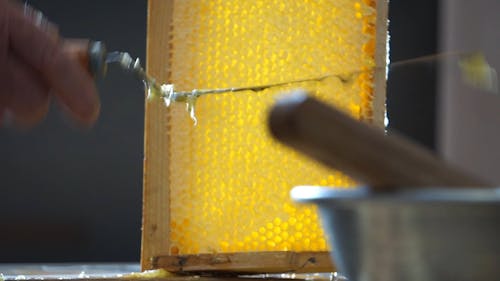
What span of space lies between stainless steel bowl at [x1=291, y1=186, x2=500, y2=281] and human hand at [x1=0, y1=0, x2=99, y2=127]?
250 millimetres

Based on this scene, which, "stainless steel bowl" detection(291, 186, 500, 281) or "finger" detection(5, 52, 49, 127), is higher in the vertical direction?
"finger" detection(5, 52, 49, 127)

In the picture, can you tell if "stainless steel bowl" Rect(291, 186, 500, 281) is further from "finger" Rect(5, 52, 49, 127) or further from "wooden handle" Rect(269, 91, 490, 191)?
"finger" Rect(5, 52, 49, 127)

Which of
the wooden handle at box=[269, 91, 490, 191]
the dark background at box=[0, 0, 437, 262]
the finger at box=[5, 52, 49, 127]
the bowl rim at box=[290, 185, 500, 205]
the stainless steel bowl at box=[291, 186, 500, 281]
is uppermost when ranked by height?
the dark background at box=[0, 0, 437, 262]

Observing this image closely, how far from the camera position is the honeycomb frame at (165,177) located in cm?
98

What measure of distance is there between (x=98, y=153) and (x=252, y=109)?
1.81m

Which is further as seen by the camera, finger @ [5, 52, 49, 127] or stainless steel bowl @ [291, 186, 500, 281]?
finger @ [5, 52, 49, 127]

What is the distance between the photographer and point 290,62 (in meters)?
1.04

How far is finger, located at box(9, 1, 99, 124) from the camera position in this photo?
671mm

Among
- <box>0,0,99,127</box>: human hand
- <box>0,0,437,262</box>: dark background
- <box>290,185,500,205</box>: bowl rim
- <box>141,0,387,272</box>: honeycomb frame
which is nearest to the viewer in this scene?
<box>290,185,500,205</box>: bowl rim

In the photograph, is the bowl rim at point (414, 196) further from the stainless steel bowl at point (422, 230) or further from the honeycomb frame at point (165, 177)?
the honeycomb frame at point (165, 177)

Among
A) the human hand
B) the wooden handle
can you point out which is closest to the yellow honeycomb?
the human hand

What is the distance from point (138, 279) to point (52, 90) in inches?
12.8

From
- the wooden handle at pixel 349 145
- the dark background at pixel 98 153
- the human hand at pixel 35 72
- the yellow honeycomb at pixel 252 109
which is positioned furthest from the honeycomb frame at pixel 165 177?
the dark background at pixel 98 153

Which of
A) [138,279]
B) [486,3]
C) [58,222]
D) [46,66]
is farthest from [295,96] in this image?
[58,222]
